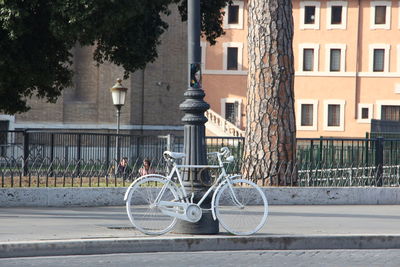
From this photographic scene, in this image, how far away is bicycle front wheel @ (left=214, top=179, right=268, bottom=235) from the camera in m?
11.8

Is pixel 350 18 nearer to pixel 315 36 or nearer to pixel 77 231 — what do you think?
pixel 315 36

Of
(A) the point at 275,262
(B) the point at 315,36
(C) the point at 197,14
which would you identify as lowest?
(A) the point at 275,262

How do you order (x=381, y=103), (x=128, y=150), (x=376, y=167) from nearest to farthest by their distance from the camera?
(x=128, y=150) → (x=376, y=167) → (x=381, y=103)

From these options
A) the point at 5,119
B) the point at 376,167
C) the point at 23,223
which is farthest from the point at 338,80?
the point at 23,223

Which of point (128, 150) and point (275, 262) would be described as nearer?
point (275, 262)

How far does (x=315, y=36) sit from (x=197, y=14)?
5421 cm

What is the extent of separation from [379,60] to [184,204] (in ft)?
183

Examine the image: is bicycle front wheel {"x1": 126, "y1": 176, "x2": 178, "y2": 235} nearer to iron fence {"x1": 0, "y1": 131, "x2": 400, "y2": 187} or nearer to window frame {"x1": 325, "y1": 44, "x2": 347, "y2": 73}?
iron fence {"x1": 0, "y1": 131, "x2": 400, "y2": 187}

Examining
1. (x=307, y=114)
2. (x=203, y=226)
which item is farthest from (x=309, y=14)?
(x=203, y=226)

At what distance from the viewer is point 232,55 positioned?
67.2m

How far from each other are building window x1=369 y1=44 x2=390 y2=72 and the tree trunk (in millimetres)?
48286

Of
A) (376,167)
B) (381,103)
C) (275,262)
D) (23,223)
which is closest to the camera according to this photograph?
(275,262)

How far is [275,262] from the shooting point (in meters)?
10.7

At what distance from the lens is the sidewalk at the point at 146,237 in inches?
439
